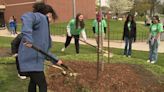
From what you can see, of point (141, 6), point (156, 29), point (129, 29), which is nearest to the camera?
point (156, 29)

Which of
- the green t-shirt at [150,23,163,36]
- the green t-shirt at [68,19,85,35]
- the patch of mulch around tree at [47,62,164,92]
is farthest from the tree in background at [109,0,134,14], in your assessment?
the patch of mulch around tree at [47,62,164,92]

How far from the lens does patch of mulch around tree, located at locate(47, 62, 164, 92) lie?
7859 mm

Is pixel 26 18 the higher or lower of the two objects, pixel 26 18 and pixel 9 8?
the higher

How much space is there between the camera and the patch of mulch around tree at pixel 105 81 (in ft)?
25.8

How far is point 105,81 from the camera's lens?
318 inches

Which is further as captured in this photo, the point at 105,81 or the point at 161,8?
the point at 161,8

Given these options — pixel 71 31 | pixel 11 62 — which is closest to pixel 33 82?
pixel 11 62

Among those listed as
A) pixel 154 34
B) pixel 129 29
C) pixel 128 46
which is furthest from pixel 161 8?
pixel 154 34

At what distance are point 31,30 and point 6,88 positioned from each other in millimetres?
2714

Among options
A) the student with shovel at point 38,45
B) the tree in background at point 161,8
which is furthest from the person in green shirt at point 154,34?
the tree in background at point 161,8

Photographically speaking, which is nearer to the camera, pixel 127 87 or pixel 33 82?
pixel 33 82

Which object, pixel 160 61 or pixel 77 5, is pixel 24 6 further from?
pixel 160 61

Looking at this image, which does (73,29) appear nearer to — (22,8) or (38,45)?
(38,45)

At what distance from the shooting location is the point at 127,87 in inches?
313
